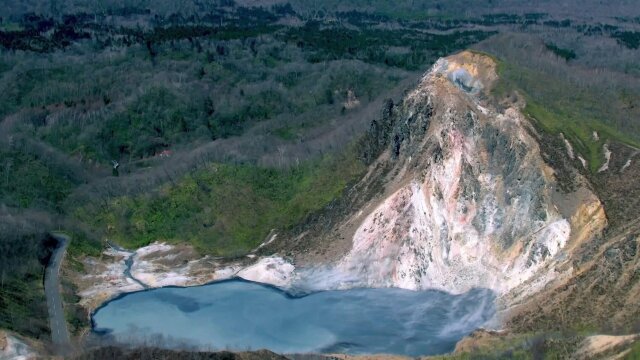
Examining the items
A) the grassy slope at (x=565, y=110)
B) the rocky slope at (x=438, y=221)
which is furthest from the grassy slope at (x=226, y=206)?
the grassy slope at (x=565, y=110)

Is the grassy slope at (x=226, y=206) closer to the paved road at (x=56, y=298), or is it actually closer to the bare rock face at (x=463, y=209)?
the paved road at (x=56, y=298)

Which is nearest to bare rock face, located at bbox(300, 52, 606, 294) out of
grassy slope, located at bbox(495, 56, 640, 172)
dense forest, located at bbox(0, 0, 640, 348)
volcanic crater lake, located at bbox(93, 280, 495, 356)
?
volcanic crater lake, located at bbox(93, 280, 495, 356)

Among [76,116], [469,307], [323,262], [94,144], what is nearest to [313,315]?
[323,262]

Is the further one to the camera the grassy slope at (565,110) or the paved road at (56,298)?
the grassy slope at (565,110)

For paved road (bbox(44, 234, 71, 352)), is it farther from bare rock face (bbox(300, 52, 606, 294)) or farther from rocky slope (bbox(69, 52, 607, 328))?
bare rock face (bbox(300, 52, 606, 294))

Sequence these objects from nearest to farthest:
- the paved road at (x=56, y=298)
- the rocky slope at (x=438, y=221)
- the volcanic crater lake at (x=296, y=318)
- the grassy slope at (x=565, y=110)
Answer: the volcanic crater lake at (x=296, y=318) → the rocky slope at (x=438, y=221) → the paved road at (x=56, y=298) → the grassy slope at (x=565, y=110)

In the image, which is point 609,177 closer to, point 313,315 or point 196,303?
point 313,315
